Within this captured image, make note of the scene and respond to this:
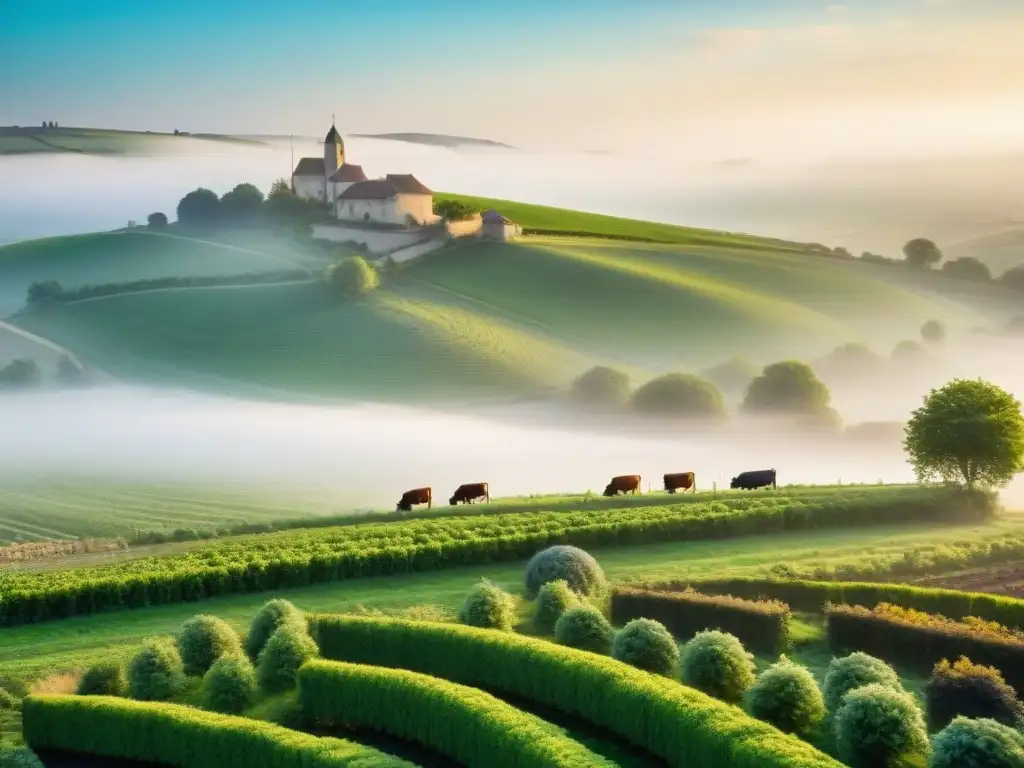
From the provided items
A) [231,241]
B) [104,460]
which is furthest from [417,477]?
[231,241]

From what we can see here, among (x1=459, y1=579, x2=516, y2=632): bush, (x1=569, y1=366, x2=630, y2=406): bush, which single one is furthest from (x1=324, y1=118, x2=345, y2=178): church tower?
(x1=459, y1=579, x2=516, y2=632): bush

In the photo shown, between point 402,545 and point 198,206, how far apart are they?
3268 inches

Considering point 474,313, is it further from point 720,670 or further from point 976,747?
point 976,747

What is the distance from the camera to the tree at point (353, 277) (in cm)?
9488

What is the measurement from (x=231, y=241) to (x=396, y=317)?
2581 centimetres

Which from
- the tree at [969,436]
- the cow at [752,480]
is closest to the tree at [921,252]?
the tree at [969,436]

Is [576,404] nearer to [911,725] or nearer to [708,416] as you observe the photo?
[708,416]

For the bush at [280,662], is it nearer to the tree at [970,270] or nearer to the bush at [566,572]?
the bush at [566,572]

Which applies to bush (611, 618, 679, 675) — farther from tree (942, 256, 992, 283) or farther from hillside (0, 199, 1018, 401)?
tree (942, 256, 992, 283)

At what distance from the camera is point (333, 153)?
11700cm

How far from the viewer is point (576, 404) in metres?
81.6

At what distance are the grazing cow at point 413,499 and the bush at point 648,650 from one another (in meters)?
22.9

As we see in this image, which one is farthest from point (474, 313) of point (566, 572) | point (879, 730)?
→ point (879, 730)

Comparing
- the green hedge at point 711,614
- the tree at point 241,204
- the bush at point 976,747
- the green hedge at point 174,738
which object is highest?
the tree at point 241,204
